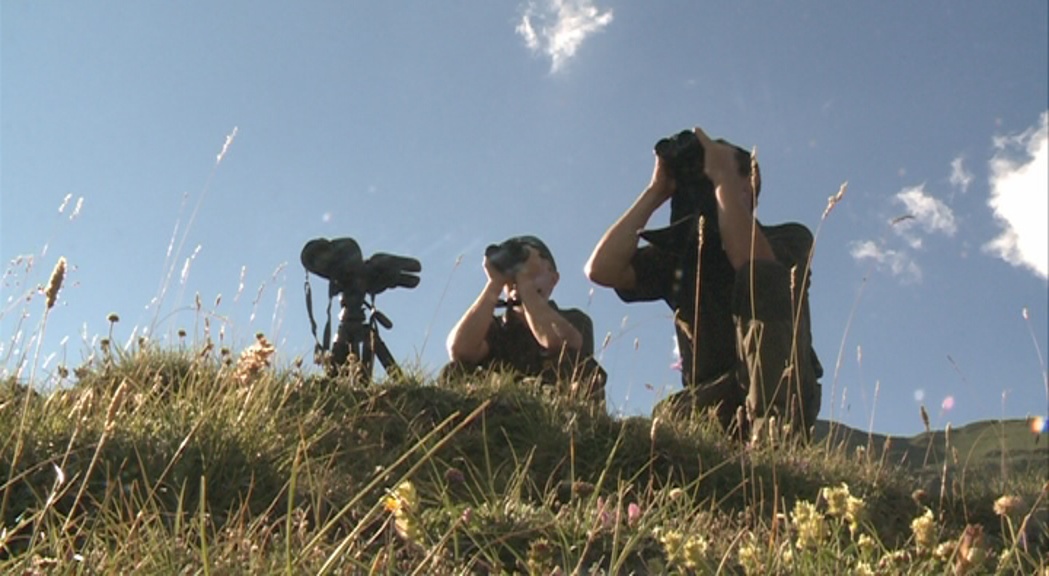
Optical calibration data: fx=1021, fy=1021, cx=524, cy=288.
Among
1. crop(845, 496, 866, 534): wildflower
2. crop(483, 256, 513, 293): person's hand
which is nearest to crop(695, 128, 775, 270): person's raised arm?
crop(483, 256, 513, 293): person's hand

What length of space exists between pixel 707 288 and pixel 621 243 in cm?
44

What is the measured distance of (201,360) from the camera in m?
3.92

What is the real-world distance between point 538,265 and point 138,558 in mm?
3679

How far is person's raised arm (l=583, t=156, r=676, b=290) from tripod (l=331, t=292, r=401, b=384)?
1278mm

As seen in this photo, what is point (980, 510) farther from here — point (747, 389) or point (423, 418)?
point (423, 418)

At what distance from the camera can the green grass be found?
59.8 inches

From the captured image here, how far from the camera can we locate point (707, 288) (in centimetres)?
459

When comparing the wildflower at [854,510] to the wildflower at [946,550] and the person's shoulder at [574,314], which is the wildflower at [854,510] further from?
the person's shoulder at [574,314]

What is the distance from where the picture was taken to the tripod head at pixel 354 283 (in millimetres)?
5309

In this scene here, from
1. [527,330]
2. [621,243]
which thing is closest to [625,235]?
[621,243]

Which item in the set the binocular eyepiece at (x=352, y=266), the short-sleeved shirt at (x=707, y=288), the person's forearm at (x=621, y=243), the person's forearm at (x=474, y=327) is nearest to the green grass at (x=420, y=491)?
the short-sleeved shirt at (x=707, y=288)

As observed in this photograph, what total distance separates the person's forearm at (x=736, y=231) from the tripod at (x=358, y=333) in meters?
1.91

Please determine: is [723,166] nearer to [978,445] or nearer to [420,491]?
[420,491]

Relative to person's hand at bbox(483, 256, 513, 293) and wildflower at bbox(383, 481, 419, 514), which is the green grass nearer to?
wildflower at bbox(383, 481, 419, 514)
